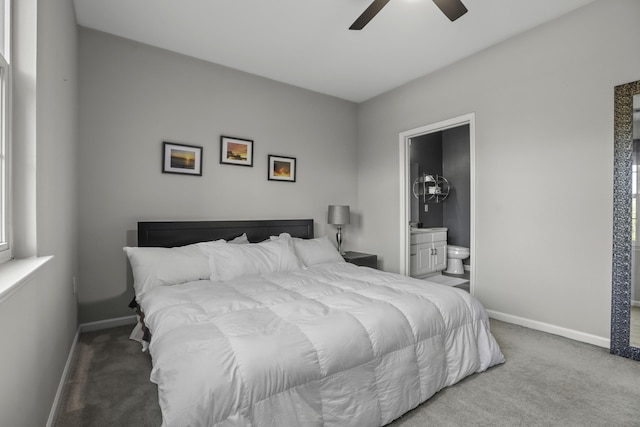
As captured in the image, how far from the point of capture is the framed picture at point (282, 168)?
156 inches

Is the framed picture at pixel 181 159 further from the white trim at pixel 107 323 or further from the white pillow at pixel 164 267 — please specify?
the white trim at pixel 107 323

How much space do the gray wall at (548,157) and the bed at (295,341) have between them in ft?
3.66

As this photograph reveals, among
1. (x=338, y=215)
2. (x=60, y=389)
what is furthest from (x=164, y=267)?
(x=338, y=215)

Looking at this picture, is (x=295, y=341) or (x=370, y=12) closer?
(x=295, y=341)

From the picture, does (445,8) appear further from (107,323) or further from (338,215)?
(107,323)

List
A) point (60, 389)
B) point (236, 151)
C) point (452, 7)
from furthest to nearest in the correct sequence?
point (236, 151), point (452, 7), point (60, 389)

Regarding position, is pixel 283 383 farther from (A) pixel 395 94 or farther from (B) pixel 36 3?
(A) pixel 395 94

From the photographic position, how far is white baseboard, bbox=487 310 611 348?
257cm

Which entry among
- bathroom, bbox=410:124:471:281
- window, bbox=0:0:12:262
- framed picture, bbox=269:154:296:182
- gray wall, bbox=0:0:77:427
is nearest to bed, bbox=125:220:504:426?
gray wall, bbox=0:0:77:427

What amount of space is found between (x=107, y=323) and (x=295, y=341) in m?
2.46

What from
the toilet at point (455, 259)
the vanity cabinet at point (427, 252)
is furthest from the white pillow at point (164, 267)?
the toilet at point (455, 259)

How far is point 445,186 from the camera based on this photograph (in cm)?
610

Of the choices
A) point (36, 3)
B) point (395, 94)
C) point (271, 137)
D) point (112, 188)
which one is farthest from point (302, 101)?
point (36, 3)

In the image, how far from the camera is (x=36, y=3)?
4.77 ft
